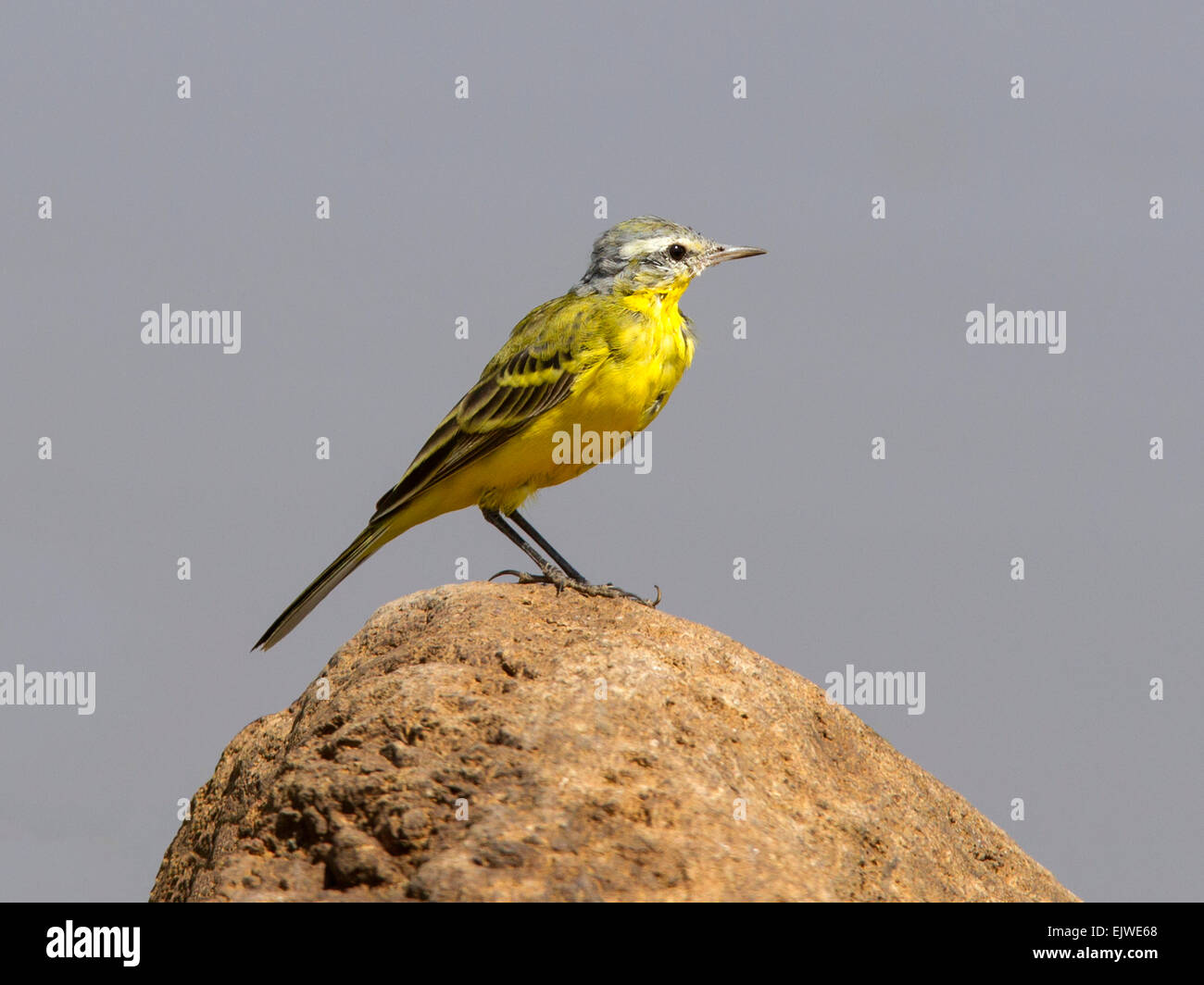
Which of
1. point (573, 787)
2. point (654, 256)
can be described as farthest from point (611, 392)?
point (573, 787)

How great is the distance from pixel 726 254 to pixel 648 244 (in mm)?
632

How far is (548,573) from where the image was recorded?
9281 mm

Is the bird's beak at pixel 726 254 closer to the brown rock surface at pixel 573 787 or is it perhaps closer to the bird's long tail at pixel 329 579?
the brown rock surface at pixel 573 787

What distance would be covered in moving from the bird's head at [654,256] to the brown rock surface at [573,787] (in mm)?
2614

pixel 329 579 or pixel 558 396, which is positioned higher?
pixel 558 396

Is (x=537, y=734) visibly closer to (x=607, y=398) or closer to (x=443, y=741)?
(x=443, y=741)

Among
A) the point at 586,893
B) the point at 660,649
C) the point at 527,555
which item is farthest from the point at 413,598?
the point at 586,893

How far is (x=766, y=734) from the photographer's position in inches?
301

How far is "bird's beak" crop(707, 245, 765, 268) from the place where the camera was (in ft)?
32.5

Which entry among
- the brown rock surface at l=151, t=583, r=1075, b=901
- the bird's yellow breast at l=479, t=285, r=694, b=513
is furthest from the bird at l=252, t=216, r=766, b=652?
the brown rock surface at l=151, t=583, r=1075, b=901

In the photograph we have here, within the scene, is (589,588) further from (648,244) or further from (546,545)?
(648,244)

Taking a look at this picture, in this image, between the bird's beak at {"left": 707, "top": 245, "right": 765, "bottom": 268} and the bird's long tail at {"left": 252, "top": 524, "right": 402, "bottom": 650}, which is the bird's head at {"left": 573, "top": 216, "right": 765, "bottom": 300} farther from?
the bird's long tail at {"left": 252, "top": 524, "right": 402, "bottom": 650}

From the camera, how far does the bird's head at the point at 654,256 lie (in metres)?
9.73

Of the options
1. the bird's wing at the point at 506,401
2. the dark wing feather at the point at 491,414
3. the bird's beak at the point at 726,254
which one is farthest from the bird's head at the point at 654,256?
the dark wing feather at the point at 491,414
